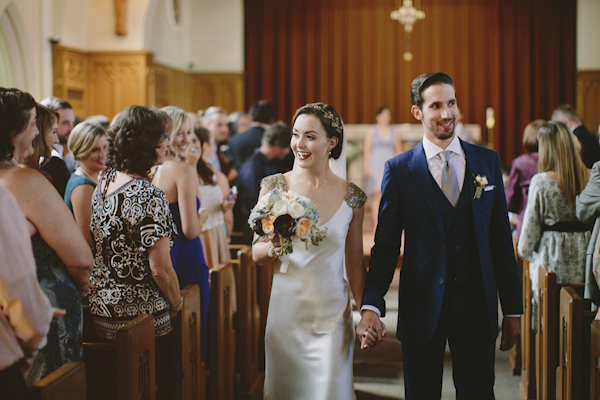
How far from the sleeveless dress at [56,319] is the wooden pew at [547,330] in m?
2.13

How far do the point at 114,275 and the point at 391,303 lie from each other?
393 centimetres

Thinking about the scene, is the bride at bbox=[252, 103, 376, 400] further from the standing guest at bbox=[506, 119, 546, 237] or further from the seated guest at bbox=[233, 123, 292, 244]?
the standing guest at bbox=[506, 119, 546, 237]

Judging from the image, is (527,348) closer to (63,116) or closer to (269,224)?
(269,224)

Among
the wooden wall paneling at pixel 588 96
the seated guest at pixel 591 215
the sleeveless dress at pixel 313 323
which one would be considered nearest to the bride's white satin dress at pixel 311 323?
the sleeveless dress at pixel 313 323

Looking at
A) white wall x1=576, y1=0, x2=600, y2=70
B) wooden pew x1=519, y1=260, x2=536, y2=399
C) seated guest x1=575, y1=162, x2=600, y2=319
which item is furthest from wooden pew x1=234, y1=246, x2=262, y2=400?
white wall x1=576, y1=0, x2=600, y2=70

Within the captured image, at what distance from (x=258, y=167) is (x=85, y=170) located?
1918 millimetres

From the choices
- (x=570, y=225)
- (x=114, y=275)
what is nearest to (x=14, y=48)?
(x=114, y=275)

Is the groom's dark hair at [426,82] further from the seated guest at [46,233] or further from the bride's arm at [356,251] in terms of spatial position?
the seated guest at [46,233]

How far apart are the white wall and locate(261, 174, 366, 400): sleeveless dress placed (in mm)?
11260

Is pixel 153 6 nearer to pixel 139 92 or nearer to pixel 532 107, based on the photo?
pixel 139 92

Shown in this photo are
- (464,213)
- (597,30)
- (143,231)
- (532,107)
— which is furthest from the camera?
(532,107)

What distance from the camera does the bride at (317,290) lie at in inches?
88.7

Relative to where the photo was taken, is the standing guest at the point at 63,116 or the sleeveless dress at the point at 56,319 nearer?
the sleeveless dress at the point at 56,319

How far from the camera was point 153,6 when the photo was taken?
9.52m
